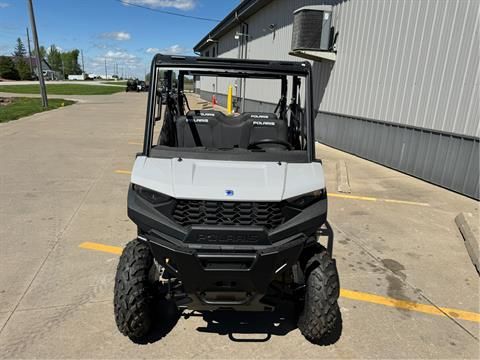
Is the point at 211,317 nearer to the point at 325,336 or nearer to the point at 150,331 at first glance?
the point at 150,331

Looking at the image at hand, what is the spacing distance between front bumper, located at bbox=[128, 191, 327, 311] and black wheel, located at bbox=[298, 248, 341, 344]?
344mm

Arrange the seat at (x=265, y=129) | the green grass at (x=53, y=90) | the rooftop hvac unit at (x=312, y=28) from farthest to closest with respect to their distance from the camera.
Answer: the green grass at (x=53, y=90), the rooftop hvac unit at (x=312, y=28), the seat at (x=265, y=129)

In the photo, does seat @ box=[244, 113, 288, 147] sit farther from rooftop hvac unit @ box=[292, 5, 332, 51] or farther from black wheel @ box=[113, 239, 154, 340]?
rooftop hvac unit @ box=[292, 5, 332, 51]

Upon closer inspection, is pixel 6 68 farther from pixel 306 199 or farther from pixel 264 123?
pixel 306 199

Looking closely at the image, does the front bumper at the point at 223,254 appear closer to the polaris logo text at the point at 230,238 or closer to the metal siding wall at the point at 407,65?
the polaris logo text at the point at 230,238

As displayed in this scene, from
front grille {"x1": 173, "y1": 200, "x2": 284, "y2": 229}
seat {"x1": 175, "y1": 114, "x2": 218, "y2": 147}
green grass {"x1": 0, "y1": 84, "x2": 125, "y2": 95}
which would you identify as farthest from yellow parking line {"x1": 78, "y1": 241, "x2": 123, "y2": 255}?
green grass {"x1": 0, "y1": 84, "x2": 125, "y2": 95}

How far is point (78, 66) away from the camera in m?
154

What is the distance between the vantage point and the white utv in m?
2.30

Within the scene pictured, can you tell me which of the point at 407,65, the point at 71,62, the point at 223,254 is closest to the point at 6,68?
the point at 71,62

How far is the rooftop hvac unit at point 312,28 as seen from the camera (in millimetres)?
10992

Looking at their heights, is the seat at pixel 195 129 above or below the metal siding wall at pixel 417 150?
above

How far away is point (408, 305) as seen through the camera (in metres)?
3.33

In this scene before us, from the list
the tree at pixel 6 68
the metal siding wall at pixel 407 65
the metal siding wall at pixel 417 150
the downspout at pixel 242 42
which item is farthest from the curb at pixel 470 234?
the tree at pixel 6 68

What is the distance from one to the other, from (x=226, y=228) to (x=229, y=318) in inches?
43.8
